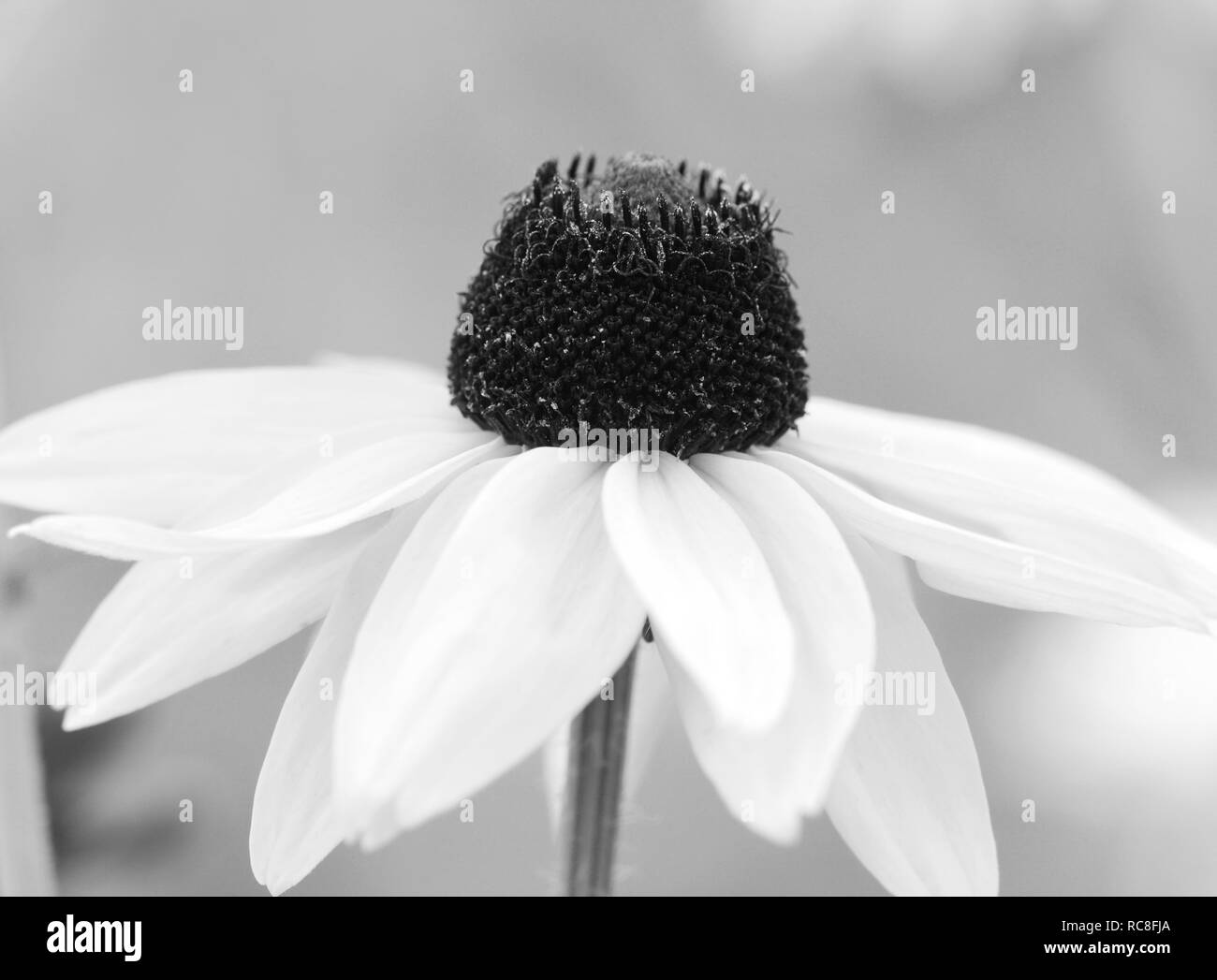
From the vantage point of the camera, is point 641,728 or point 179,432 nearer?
point 179,432

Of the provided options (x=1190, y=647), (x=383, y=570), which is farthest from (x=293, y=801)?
(x=1190, y=647)

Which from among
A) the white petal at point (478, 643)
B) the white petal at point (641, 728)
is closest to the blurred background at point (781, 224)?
the white petal at point (641, 728)

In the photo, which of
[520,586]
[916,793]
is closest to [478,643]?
[520,586]

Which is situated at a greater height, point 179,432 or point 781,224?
point 781,224

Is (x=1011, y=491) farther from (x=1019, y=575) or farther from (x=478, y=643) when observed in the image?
(x=478, y=643)

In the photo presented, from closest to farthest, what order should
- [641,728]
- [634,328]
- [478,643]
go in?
[478,643]
[634,328]
[641,728]
